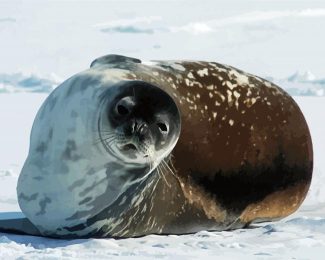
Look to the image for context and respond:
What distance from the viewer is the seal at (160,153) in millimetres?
5355

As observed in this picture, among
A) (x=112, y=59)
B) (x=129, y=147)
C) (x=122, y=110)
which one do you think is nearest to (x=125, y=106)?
(x=122, y=110)

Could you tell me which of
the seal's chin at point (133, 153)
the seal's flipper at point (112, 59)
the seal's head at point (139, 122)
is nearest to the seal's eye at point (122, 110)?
the seal's head at point (139, 122)

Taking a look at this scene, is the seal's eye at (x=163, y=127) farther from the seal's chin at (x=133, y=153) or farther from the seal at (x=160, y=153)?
the seal's chin at (x=133, y=153)

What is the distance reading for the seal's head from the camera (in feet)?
17.1

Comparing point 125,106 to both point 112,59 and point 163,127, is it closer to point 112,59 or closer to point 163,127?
point 163,127

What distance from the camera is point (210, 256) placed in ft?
17.5

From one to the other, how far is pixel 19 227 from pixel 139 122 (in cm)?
130

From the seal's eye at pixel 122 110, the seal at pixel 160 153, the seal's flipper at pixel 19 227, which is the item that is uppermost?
the seal's eye at pixel 122 110

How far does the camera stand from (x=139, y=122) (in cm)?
523

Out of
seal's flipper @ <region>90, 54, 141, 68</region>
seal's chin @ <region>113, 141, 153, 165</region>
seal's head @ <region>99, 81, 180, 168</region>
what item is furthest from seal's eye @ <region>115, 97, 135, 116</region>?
seal's flipper @ <region>90, 54, 141, 68</region>

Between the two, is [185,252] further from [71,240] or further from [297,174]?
[297,174]

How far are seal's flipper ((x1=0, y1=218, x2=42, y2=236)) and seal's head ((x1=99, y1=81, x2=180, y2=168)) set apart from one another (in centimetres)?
93

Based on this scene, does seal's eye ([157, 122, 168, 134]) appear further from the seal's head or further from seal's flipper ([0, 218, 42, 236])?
seal's flipper ([0, 218, 42, 236])

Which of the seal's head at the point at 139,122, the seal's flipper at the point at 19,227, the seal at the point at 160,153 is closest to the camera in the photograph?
the seal's head at the point at 139,122
